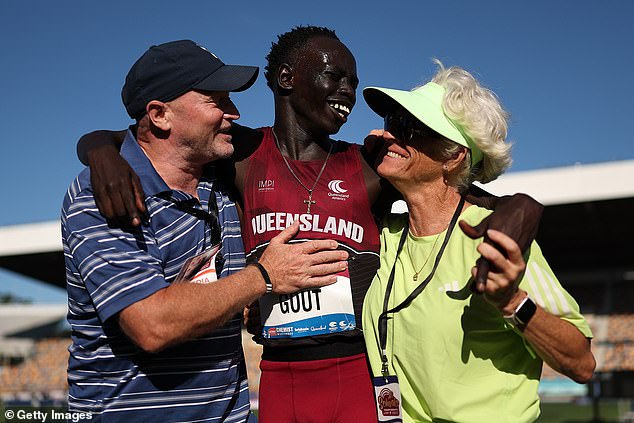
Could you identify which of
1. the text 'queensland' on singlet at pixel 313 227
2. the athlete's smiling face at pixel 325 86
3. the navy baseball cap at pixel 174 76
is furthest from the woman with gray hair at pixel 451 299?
the navy baseball cap at pixel 174 76

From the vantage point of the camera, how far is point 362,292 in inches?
116

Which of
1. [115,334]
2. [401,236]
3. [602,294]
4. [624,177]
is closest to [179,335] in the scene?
[115,334]

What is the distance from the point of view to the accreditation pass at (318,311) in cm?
291

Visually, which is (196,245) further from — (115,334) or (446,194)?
(446,194)

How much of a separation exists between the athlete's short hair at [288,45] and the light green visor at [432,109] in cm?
63

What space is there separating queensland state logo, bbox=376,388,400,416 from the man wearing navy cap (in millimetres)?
474

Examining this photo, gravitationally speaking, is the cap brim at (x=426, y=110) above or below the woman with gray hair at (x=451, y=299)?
above

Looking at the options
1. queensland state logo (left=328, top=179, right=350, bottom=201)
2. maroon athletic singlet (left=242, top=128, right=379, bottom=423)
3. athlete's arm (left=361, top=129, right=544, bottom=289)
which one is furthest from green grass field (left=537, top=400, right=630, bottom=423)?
athlete's arm (left=361, top=129, right=544, bottom=289)

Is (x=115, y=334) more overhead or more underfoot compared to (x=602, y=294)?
more underfoot

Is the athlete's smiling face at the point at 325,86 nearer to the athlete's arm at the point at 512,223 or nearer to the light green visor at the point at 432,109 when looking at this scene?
the light green visor at the point at 432,109

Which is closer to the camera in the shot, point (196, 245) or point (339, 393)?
point (196, 245)

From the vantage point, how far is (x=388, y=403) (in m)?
2.64

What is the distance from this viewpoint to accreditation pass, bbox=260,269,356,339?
2.91 metres

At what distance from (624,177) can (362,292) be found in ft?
45.2
